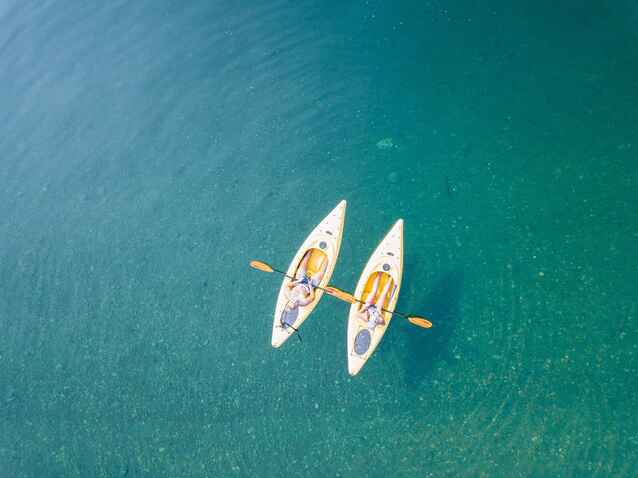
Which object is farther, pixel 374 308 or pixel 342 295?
pixel 342 295

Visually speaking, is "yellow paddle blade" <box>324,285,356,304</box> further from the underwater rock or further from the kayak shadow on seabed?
the underwater rock

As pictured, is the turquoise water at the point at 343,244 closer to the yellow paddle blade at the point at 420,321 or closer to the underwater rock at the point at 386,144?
the underwater rock at the point at 386,144

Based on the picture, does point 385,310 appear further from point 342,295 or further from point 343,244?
point 343,244

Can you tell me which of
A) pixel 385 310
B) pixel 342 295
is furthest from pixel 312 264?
pixel 385 310

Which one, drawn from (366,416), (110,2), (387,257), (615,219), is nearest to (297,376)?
(366,416)

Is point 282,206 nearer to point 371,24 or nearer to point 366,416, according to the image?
point 366,416
